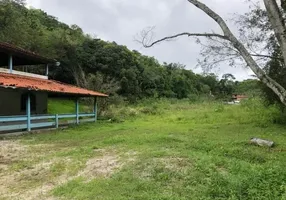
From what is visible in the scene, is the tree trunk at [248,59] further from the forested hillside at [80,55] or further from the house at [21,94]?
the forested hillside at [80,55]

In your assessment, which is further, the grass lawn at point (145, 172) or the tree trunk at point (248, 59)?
the grass lawn at point (145, 172)

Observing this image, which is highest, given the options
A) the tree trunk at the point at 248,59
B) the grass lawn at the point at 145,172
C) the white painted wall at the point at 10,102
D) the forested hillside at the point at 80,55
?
the forested hillside at the point at 80,55

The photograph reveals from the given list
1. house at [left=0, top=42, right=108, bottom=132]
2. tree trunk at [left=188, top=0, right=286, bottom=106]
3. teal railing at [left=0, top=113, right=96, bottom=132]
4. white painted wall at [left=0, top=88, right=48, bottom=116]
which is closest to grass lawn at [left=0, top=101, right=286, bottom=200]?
tree trunk at [left=188, top=0, right=286, bottom=106]

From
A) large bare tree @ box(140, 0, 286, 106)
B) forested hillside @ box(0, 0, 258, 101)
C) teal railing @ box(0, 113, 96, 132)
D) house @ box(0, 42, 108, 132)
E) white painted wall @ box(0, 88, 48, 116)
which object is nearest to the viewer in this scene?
large bare tree @ box(140, 0, 286, 106)

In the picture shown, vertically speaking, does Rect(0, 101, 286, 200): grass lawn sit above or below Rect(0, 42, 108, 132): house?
below

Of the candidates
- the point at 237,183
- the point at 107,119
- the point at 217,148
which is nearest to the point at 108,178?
the point at 237,183

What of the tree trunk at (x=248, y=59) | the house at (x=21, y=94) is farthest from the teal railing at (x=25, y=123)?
the tree trunk at (x=248, y=59)

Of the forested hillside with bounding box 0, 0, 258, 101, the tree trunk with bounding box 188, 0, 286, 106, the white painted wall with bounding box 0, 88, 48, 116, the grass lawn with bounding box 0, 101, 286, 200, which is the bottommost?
the grass lawn with bounding box 0, 101, 286, 200

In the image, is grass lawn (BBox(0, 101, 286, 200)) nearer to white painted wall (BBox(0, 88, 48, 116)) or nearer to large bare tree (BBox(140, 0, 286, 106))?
large bare tree (BBox(140, 0, 286, 106))

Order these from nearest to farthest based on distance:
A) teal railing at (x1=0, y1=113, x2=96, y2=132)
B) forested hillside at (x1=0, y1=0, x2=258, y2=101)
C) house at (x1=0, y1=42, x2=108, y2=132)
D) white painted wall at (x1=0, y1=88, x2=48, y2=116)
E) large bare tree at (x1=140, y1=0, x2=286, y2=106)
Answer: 1. large bare tree at (x1=140, y1=0, x2=286, y2=106)
2. teal railing at (x1=0, y1=113, x2=96, y2=132)
3. house at (x1=0, y1=42, x2=108, y2=132)
4. white painted wall at (x1=0, y1=88, x2=48, y2=116)
5. forested hillside at (x1=0, y1=0, x2=258, y2=101)

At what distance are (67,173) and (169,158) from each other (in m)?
2.62

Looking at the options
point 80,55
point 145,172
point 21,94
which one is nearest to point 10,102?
point 21,94

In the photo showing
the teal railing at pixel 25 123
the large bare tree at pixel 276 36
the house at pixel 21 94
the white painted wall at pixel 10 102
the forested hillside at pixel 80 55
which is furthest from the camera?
the forested hillside at pixel 80 55

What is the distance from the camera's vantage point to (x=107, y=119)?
25.4 m
